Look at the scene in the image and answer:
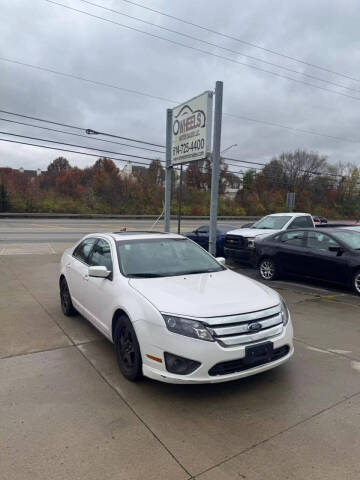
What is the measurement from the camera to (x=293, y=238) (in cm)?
891

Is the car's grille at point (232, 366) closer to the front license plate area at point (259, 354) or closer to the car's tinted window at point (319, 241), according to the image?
the front license plate area at point (259, 354)

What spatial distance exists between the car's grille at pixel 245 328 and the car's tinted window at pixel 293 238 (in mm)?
5703

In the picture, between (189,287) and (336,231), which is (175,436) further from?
(336,231)

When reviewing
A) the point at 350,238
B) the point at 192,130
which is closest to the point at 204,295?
the point at 350,238

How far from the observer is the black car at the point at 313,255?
7.53 m

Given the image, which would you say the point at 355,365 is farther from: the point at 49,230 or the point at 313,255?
the point at 49,230

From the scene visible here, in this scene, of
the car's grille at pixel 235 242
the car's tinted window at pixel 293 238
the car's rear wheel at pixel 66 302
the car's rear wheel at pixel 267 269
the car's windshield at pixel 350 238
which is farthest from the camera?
the car's grille at pixel 235 242

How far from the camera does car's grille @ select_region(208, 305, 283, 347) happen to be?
3090 mm

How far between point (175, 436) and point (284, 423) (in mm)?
899

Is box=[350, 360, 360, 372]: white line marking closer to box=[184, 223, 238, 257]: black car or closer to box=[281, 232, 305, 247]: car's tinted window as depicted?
box=[281, 232, 305, 247]: car's tinted window

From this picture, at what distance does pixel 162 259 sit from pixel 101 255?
2.85 feet

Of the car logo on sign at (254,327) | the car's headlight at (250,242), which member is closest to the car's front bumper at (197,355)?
the car logo on sign at (254,327)

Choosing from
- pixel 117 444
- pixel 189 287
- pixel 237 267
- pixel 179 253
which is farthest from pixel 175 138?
pixel 117 444

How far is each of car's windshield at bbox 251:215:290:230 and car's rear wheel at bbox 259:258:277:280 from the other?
2850 millimetres
